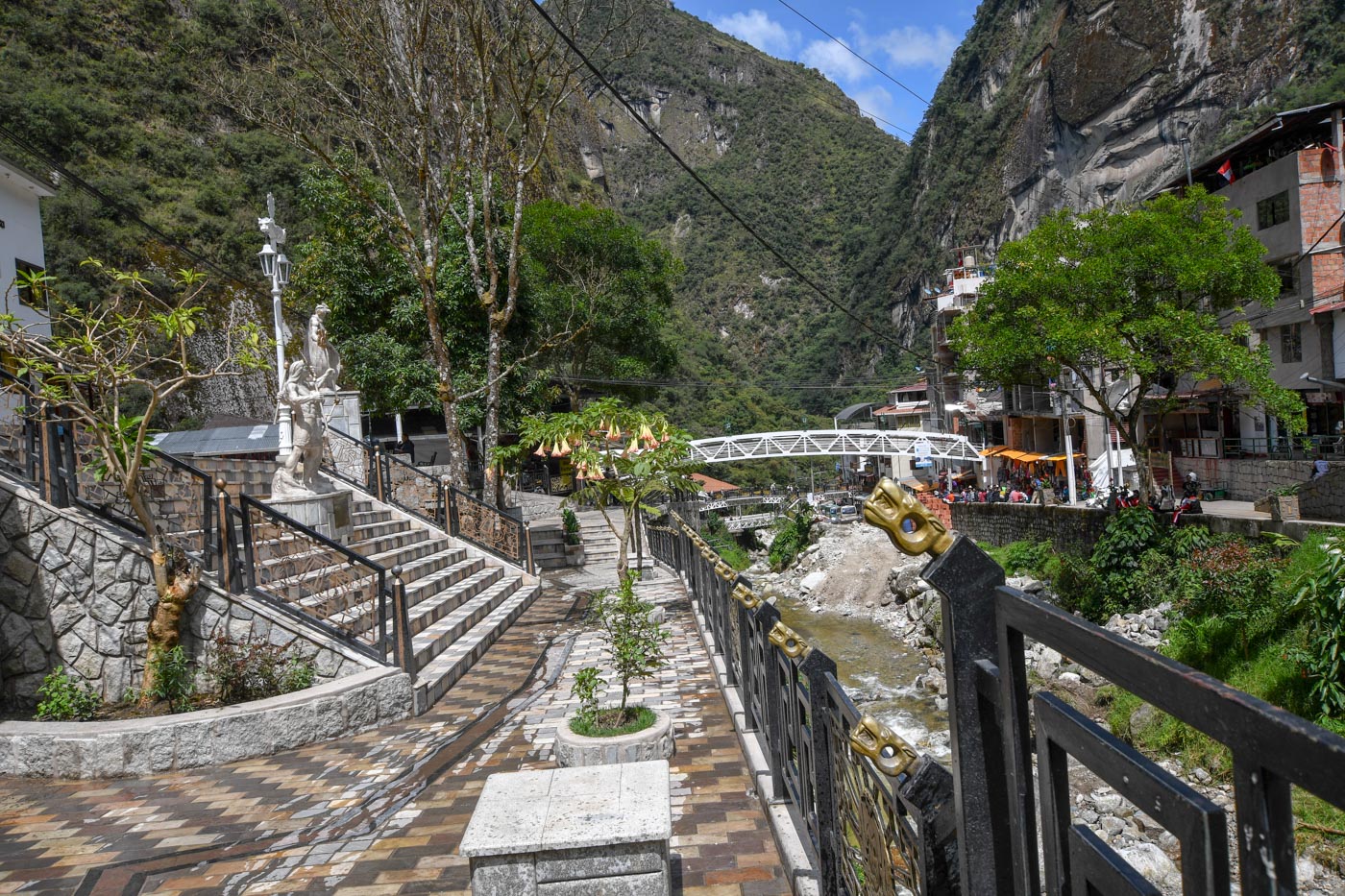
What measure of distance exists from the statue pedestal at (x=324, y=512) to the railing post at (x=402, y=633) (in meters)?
2.30

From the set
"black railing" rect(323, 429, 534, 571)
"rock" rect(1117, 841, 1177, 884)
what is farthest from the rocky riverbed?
"black railing" rect(323, 429, 534, 571)

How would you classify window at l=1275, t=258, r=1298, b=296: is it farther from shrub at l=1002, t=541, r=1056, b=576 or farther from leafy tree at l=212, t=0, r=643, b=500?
leafy tree at l=212, t=0, r=643, b=500

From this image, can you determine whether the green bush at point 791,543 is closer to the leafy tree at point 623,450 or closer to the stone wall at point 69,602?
the leafy tree at point 623,450

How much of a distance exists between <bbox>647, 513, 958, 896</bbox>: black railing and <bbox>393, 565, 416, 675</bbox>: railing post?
310cm

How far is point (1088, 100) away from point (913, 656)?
48386 millimetres

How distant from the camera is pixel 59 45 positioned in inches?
1534

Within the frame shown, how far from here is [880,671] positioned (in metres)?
18.0

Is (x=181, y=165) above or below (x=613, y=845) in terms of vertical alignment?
above

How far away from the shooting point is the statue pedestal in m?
9.90

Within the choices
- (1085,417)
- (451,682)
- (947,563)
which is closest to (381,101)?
(451,682)

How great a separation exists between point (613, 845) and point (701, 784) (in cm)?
242

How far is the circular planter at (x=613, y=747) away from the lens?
562 cm

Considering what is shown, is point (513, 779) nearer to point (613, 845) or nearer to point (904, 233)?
point (613, 845)

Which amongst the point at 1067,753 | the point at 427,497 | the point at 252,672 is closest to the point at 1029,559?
the point at 427,497
